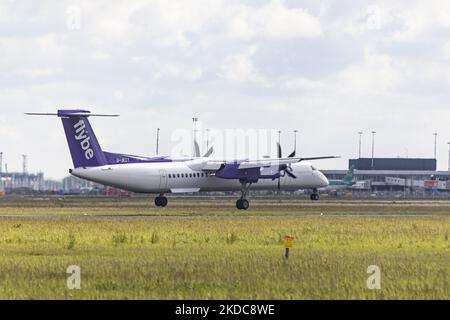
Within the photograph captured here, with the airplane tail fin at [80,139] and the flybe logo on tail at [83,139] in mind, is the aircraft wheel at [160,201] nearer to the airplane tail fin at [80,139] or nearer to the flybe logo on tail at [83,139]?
the airplane tail fin at [80,139]

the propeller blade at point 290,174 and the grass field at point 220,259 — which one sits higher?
the propeller blade at point 290,174

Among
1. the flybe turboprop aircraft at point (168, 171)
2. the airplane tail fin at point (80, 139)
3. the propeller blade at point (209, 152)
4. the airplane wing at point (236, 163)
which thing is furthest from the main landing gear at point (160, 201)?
the airplane tail fin at point (80, 139)

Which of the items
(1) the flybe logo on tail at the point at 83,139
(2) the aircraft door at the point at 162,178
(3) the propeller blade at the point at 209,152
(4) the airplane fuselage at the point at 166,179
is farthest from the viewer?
(3) the propeller blade at the point at 209,152

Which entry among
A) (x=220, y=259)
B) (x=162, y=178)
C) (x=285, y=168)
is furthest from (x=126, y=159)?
(x=220, y=259)

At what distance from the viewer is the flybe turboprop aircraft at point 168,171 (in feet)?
270

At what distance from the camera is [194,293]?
26.6 meters

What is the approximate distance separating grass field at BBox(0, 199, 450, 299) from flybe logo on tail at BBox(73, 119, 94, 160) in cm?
2312

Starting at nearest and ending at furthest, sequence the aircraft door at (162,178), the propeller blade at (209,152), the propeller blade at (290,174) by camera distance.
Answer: the aircraft door at (162,178) → the propeller blade at (290,174) → the propeller blade at (209,152)

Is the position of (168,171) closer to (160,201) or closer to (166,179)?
(166,179)

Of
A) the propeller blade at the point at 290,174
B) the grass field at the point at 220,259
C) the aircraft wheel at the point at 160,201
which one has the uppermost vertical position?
the propeller blade at the point at 290,174

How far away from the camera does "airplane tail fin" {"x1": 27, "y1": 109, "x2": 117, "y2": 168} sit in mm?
82062

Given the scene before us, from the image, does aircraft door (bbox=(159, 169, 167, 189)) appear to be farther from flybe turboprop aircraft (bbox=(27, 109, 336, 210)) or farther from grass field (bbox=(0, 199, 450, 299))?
grass field (bbox=(0, 199, 450, 299))

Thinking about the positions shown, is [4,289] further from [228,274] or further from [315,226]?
[315,226]
